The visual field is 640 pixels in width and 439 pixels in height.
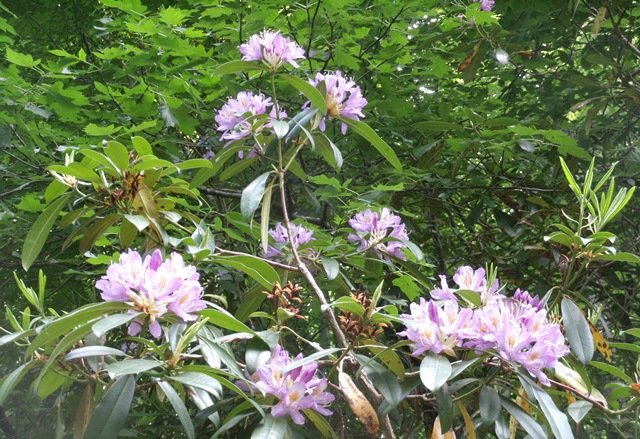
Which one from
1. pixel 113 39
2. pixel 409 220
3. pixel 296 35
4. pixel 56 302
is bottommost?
pixel 56 302

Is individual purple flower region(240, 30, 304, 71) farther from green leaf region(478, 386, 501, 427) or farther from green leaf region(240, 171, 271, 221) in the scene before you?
green leaf region(478, 386, 501, 427)

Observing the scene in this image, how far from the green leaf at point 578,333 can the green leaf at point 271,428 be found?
1.86ft

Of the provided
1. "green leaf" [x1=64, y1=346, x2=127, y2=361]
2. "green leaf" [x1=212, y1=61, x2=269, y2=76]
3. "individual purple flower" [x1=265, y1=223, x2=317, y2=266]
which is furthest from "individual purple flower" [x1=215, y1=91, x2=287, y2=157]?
"green leaf" [x1=64, y1=346, x2=127, y2=361]

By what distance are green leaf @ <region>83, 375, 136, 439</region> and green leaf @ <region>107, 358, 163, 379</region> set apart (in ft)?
0.18

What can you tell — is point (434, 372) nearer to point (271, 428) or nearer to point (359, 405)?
point (359, 405)

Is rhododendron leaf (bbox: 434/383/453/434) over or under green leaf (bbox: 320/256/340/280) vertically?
over

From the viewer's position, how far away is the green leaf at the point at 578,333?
125cm

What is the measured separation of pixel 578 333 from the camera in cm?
126

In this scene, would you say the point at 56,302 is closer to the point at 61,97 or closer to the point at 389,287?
the point at 61,97

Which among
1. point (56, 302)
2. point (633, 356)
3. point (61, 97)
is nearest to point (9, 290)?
point (56, 302)

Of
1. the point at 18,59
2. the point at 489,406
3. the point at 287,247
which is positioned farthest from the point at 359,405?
the point at 18,59

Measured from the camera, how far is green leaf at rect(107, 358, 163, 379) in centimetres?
88

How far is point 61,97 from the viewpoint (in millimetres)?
2381

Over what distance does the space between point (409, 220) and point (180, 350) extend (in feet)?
Result: 5.73
